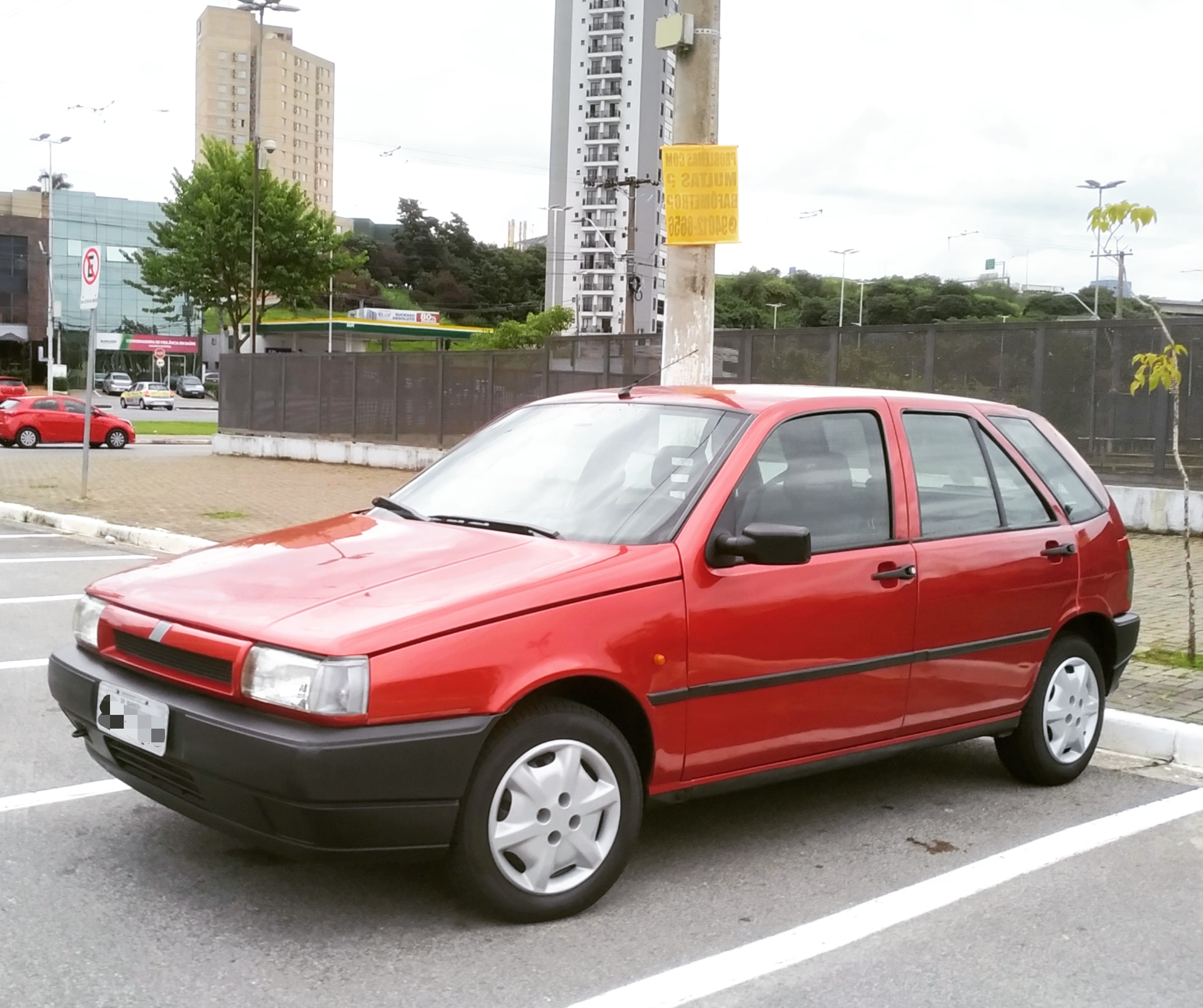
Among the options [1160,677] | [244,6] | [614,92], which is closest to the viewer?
[1160,677]

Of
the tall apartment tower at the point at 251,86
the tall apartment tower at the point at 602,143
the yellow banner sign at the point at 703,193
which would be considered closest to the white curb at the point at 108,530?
the yellow banner sign at the point at 703,193

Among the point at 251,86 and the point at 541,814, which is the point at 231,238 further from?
the point at 251,86

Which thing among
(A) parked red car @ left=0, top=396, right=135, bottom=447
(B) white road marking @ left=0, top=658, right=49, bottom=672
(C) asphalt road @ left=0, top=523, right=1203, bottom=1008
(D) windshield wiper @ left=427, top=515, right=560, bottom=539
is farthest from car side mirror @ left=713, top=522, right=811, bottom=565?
(A) parked red car @ left=0, top=396, right=135, bottom=447

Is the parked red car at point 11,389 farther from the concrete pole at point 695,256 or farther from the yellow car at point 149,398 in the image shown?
the concrete pole at point 695,256

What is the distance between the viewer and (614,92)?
5049 inches

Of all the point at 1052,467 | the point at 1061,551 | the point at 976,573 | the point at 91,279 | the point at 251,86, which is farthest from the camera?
the point at 251,86

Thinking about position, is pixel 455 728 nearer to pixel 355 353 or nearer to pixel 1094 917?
pixel 1094 917

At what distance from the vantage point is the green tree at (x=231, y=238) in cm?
4512

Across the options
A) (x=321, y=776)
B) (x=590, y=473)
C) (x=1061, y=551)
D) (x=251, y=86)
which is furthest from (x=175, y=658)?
(x=251, y=86)

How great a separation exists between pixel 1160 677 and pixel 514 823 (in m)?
4.70

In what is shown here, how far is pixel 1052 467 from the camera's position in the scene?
18.1ft

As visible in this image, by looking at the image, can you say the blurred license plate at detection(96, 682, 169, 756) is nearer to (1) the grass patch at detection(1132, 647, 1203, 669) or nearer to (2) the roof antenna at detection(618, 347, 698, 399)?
(2) the roof antenna at detection(618, 347, 698, 399)

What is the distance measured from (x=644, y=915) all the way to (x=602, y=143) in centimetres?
13099

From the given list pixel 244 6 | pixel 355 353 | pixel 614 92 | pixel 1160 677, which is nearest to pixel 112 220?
pixel 614 92
